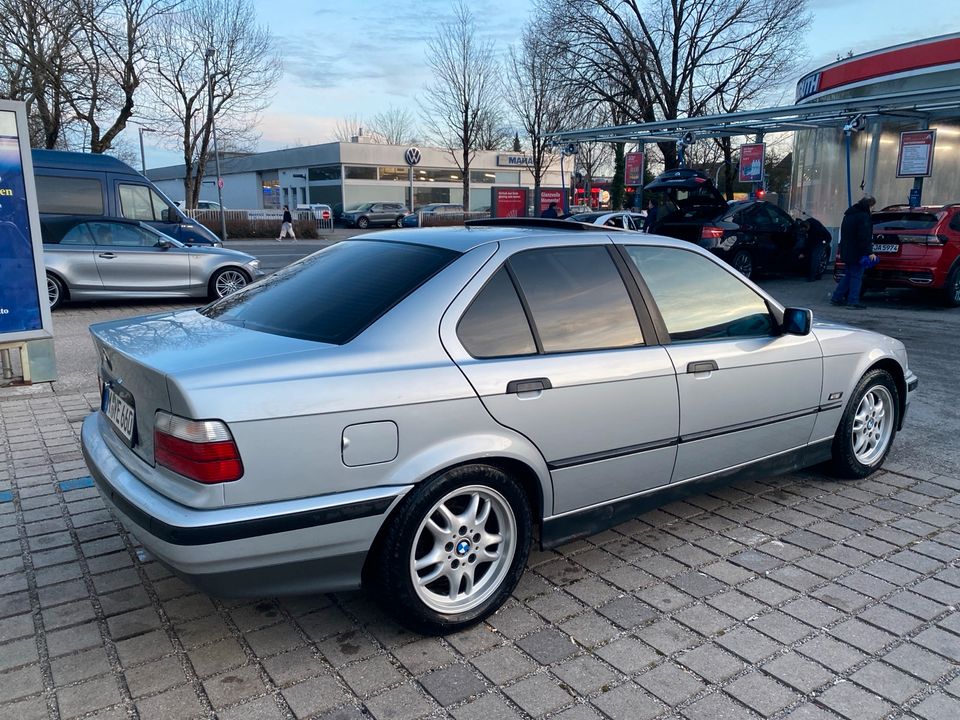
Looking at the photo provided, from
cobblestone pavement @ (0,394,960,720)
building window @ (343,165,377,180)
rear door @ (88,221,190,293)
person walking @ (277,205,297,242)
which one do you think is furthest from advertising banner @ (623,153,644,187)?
building window @ (343,165,377,180)

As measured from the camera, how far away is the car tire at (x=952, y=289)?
1166cm

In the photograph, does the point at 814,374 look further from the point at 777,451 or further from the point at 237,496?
the point at 237,496

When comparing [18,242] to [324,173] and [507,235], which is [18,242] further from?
[324,173]

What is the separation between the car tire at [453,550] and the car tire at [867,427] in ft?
8.29

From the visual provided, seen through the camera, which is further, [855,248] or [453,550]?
[855,248]

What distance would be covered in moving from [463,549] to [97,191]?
13.6 metres

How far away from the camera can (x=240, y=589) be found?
2.62m

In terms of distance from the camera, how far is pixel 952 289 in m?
11.8

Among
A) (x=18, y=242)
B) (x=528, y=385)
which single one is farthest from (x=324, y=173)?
(x=528, y=385)

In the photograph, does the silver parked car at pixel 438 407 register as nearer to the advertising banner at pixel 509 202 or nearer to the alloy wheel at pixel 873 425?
the alloy wheel at pixel 873 425

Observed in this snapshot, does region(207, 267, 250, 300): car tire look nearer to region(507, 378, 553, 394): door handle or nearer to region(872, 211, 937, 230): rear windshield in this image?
region(507, 378, 553, 394): door handle

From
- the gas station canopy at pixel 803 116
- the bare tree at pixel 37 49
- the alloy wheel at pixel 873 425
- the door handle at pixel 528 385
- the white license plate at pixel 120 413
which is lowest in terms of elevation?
the alloy wheel at pixel 873 425

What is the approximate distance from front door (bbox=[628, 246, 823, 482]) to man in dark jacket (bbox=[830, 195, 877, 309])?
26.6ft

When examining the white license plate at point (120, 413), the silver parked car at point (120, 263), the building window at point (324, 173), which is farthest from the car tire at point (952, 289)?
the building window at point (324, 173)
